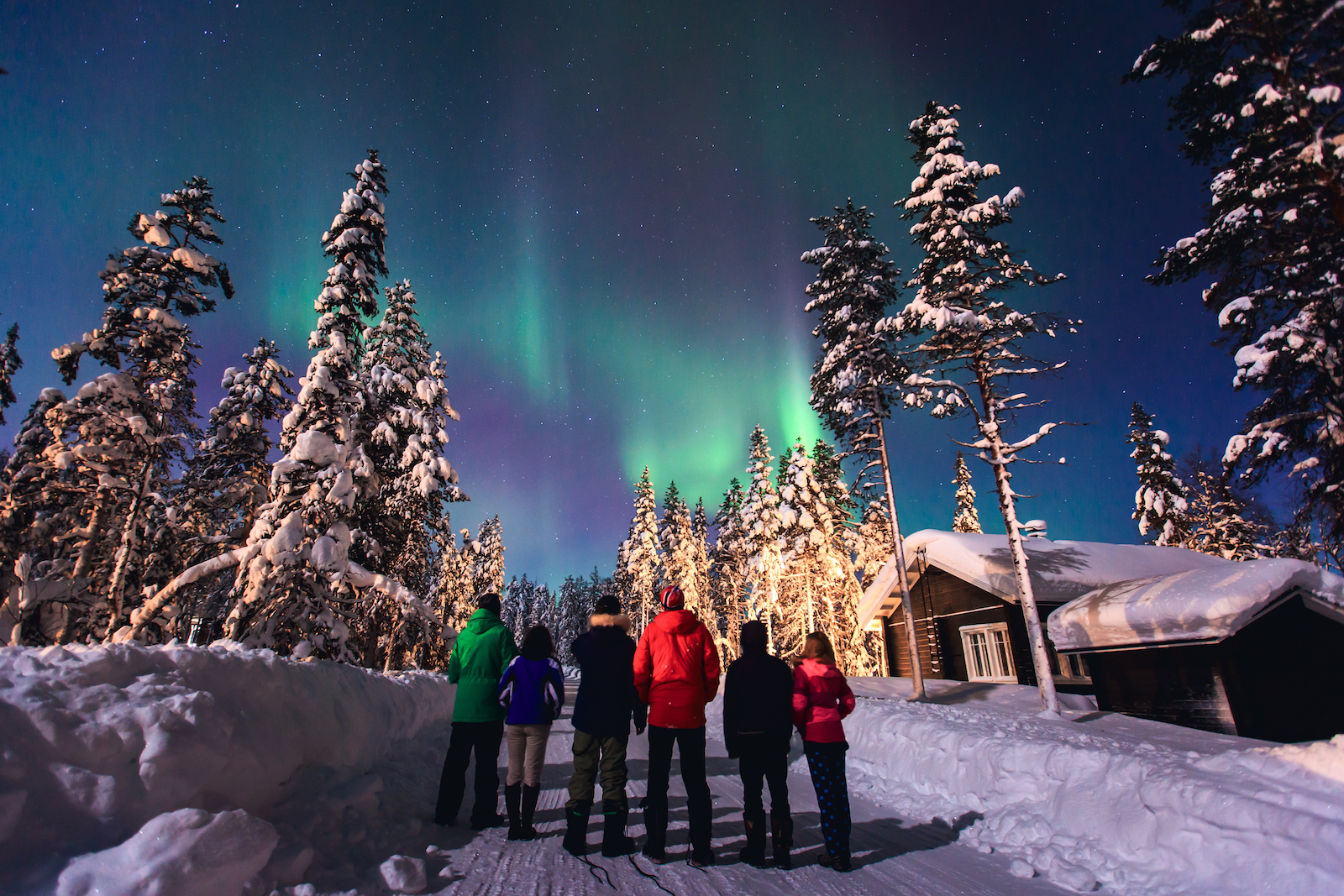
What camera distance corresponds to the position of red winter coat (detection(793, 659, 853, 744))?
5.50 meters

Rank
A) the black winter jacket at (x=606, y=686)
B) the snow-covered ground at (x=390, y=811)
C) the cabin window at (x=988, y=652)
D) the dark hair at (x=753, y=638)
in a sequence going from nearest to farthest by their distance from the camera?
the snow-covered ground at (x=390, y=811)
the black winter jacket at (x=606, y=686)
the dark hair at (x=753, y=638)
the cabin window at (x=988, y=652)

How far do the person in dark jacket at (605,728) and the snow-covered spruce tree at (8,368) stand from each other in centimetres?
3215

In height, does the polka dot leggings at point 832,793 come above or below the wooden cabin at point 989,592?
below

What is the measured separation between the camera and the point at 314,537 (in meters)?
12.9

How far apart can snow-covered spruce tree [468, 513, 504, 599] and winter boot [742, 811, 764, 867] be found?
52.7m

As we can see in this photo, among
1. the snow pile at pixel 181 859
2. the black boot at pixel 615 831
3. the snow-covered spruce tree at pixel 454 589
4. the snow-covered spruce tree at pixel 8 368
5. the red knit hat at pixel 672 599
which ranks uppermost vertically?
the snow-covered spruce tree at pixel 8 368

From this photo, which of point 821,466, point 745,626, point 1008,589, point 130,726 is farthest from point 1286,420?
point 821,466

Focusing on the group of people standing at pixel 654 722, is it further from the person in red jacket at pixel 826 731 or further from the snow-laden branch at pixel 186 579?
the snow-laden branch at pixel 186 579

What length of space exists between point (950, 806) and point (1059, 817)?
157 cm

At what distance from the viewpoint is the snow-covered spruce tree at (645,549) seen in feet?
151

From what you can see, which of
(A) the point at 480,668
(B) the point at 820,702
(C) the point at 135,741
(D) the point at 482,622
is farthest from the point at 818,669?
(C) the point at 135,741

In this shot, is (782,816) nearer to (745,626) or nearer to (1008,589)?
(745,626)

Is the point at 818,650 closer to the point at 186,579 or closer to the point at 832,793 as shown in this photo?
the point at 832,793

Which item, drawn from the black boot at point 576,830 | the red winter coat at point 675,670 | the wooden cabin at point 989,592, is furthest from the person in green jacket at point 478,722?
the wooden cabin at point 989,592
